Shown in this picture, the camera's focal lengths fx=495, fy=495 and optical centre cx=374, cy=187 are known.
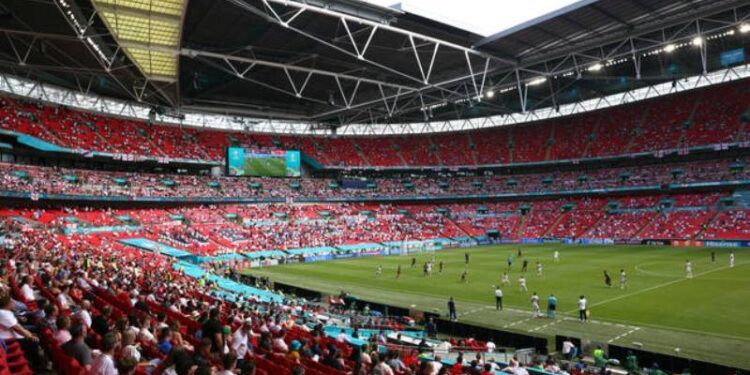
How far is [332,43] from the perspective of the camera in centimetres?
4025

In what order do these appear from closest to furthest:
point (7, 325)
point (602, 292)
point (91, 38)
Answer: point (7, 325)
point (602, 292)
point (91, 38)

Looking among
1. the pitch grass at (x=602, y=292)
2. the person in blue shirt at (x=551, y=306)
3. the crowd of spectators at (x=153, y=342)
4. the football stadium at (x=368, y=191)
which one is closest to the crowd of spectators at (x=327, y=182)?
the football stadium at (x=368, y=191)

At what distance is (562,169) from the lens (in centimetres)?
7350

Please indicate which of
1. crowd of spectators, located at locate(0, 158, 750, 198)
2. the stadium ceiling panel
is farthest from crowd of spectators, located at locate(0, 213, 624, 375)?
crowd of spectators, located at locate(0, 158, 750, 198)

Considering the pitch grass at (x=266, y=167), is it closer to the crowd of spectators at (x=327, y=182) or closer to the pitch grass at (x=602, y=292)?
the crowd of spectators at (x=327, y=182)

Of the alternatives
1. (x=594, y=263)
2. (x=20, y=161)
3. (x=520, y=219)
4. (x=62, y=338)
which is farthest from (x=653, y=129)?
(x=20, y=161)

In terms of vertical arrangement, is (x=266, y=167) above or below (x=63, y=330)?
above

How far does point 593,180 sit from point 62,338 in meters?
69.1

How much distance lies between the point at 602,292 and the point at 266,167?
51.4m

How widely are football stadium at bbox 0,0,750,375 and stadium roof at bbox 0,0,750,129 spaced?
0.29 m

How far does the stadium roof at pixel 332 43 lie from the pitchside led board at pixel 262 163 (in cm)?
1192

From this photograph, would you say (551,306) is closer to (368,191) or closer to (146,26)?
(146,26)

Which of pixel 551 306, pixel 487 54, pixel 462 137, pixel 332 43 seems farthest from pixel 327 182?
pixel 551 306

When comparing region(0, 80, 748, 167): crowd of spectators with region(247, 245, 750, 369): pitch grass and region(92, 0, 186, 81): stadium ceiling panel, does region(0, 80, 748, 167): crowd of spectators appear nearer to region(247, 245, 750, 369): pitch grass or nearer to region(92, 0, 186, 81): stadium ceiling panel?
region(247, 245, 750, 369): pitch grass
